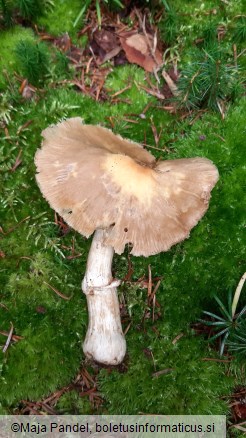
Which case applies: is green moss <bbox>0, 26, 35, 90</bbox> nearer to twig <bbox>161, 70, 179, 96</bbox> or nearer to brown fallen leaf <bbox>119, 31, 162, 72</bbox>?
brown fallen leaf <bbox>119, 31, 162, 72</bbox>

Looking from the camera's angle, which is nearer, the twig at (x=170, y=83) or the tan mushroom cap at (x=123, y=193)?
the tan mushroom cap at (x=123, y=193)

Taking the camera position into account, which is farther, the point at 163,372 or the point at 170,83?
the point at 170,83

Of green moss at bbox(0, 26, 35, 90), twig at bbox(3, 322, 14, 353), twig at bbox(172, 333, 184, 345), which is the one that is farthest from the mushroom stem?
green moss at bbox(0, 26, 35, 90)

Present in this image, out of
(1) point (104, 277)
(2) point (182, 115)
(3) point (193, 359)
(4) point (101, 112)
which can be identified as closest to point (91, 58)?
(4) point (101, 112)

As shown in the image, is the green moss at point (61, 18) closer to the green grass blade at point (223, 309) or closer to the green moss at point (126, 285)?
the green moss at point (126, 285)

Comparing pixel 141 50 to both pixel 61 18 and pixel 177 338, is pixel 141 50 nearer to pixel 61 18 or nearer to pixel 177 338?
pixel 61 18

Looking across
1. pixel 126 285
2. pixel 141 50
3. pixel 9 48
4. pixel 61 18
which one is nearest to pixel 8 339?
pixel 126 285

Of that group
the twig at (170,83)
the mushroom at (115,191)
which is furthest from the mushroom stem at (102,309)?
the twig at (170,83)
